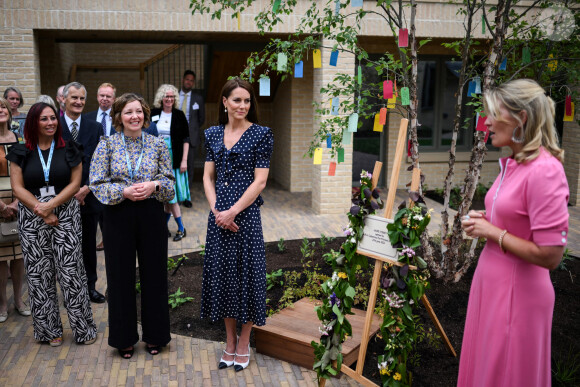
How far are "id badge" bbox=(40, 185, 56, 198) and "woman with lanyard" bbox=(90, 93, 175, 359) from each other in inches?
22.8

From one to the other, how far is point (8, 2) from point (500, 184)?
308 inches

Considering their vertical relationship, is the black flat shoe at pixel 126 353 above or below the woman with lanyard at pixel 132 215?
below

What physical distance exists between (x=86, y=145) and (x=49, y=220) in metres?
1.38

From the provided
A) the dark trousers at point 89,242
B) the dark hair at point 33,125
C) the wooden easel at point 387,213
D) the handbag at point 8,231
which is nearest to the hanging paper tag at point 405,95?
the wooden easel at point 387,213

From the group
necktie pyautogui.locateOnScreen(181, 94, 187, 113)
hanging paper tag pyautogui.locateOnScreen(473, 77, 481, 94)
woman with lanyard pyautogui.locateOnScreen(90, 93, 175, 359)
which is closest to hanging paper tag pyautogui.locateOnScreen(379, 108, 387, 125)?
hanging paper tag pyautogui.locateOnScreen(473, 77, 481, 94)

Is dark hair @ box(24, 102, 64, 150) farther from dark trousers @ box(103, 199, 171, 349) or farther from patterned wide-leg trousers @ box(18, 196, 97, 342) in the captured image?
dark trousers @ box(103, 199, 171, 349)

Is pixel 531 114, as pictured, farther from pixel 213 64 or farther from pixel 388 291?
pixel 213 64

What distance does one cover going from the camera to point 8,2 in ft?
26.4

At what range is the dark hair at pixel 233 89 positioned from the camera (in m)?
4.24

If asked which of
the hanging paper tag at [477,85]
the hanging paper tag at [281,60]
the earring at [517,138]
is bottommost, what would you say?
the earring at [517,138]

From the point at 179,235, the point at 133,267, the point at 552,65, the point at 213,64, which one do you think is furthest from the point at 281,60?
the point at 213,64

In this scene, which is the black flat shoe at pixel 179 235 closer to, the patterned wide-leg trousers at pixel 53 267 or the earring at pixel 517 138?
the patterned wide-leg trousers at pixel 53 267

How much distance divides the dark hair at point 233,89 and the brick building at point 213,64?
4.74 metres

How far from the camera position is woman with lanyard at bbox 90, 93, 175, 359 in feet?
14.3
